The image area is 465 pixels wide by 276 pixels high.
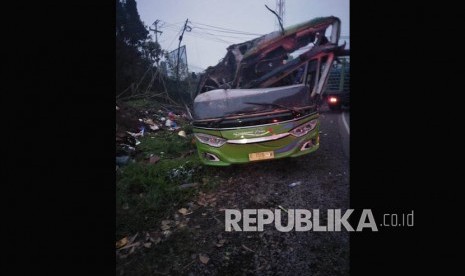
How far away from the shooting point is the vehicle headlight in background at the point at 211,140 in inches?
145

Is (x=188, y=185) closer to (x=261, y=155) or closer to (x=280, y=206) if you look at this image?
(x=261, y=155)

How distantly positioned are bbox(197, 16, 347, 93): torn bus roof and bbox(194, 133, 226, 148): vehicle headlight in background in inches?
134

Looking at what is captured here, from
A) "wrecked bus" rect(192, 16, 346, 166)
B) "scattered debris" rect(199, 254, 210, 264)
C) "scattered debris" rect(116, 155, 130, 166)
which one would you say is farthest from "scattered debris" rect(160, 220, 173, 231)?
"scattered debris" rect(116, 155, 130, 166)

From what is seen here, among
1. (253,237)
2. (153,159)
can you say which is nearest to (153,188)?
(153,159)

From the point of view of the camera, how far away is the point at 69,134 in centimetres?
175

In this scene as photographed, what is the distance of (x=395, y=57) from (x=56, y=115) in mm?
2431

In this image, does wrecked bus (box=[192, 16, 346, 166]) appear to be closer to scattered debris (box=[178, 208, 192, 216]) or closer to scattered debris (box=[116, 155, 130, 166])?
scattered debris (box=[178, 208, 192, 216])

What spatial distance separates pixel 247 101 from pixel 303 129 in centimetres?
99

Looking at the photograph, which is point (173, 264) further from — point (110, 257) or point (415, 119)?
point (415, 119)

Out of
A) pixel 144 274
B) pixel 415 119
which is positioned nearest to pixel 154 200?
pixel 144 274

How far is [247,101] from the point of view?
12.9 ft

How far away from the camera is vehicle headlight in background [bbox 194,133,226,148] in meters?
3.68

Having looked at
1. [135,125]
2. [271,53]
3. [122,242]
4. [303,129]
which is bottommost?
[122,242]

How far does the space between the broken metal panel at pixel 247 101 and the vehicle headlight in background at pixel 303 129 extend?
1.21ft
